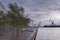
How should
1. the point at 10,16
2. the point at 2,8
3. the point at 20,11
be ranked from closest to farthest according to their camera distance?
the point at 2,8 < the point at 10,16 < the point at 20,11

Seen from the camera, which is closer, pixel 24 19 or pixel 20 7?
pixel 20 7

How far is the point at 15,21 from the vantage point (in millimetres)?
24781

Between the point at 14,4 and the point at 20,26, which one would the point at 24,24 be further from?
the point at 14,4

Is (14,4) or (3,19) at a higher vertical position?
(14,4)

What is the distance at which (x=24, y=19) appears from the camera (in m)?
27.3

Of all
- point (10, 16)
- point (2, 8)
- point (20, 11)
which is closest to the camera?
point (2, 8)

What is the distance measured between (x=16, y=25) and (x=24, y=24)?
2082 mm

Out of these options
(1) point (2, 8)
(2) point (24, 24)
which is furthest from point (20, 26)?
(1) point (2, 8)

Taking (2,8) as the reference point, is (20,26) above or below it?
below

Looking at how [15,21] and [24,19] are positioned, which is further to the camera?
[24,19]

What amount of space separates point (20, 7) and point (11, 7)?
1.32 metres

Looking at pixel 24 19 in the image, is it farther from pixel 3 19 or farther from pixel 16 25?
pixel 3 19

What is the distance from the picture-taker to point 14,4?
24953mm

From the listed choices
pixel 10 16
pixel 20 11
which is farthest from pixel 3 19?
pixel 20 11
